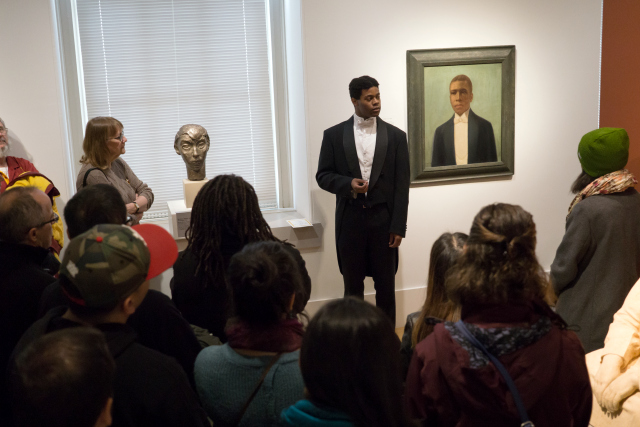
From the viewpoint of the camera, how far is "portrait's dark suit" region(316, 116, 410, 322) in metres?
4.34

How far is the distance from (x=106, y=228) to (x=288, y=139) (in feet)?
14.2

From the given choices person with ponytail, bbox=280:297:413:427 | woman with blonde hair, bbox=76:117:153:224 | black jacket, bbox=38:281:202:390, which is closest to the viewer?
person with ponytail, bbox=280:297:413:427

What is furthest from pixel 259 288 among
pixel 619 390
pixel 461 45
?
pixel 461 45

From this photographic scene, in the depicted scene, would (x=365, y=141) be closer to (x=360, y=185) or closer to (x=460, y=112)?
(x=360, y=185)

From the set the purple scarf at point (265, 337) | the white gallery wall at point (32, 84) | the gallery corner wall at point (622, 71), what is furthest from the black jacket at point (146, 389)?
the gallery corner wall at point (622, 71)

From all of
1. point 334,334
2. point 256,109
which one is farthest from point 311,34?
point 334,334

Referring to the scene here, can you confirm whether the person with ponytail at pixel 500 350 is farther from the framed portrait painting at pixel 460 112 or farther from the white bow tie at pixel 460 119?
the white bow tie at pixel 460 119

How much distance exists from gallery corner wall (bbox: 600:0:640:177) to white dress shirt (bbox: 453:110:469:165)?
1379 mm

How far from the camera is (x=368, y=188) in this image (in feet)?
14.3

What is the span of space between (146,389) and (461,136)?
4.44 meters

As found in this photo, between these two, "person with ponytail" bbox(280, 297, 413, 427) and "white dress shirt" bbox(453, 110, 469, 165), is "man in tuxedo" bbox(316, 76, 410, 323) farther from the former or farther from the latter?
"person with ponytail" bbox(280, 297, 413, 427)

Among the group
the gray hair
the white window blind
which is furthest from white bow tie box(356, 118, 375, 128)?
the gray hair

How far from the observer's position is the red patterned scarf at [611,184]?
3.34 metres

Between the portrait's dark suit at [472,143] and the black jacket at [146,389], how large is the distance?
165 inches
